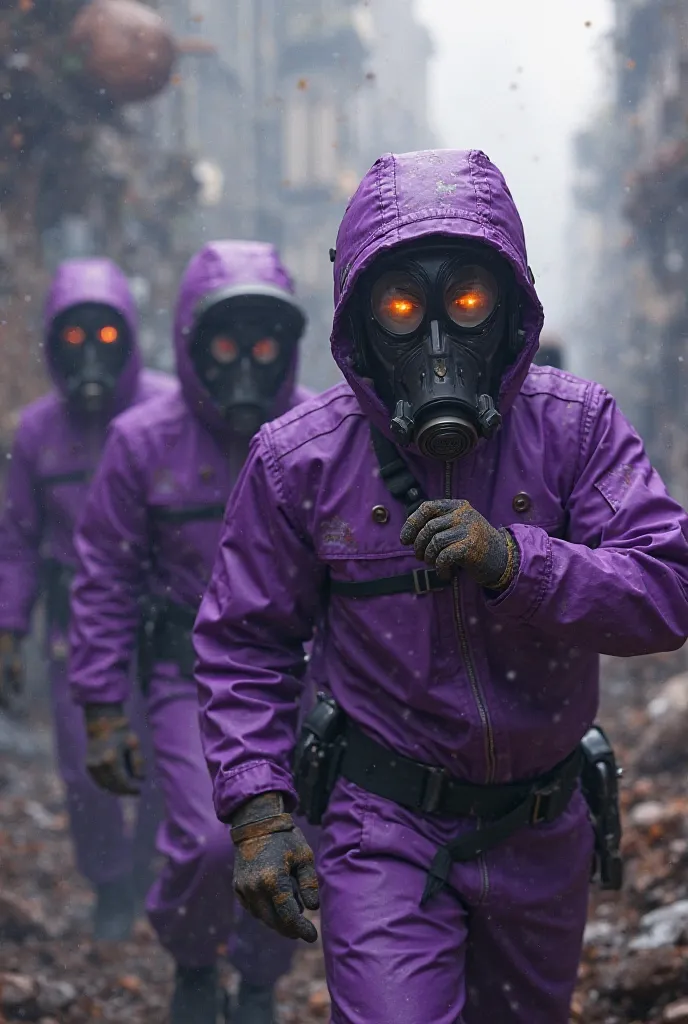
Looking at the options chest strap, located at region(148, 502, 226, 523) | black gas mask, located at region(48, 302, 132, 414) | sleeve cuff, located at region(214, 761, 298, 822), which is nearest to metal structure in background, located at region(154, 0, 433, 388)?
black gas mask, located at region(48, 302, 132, 414)

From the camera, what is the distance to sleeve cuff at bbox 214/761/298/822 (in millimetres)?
2643

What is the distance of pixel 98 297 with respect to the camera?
662cm

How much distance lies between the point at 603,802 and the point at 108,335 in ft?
13.7

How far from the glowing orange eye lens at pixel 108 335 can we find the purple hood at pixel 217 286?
4.68 ft

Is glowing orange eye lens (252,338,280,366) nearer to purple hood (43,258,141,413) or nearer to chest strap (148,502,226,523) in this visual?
chest strap (148,502,226,523)

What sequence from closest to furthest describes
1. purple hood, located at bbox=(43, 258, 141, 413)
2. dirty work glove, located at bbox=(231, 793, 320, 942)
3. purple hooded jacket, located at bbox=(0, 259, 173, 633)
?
dirty work glove, located at bbox=(231, 793, 320, 942) < purple hooded jacket, located at bbox=(0, 259, 173, 633) < purple hood, located at bbox=(43, 258, 141, 413)

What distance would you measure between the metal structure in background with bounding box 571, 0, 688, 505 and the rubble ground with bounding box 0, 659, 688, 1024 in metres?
3.03

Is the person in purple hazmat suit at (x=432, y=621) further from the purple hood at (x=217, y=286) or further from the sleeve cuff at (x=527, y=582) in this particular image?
the purple hood at (x=217, y=286)

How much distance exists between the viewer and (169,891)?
13.5 ft

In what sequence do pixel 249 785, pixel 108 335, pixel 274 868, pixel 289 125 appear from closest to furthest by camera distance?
pixel 274 868 < pixel 249 785 < pixel 108 335 < pixel 289 125

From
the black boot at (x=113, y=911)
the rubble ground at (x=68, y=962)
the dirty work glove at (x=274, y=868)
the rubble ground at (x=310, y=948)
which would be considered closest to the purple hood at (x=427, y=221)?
the dirty work glove at (x=274, y=868)

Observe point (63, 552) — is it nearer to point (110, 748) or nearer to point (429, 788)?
point (110, 748)

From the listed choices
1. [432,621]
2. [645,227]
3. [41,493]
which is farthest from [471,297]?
[645,227]

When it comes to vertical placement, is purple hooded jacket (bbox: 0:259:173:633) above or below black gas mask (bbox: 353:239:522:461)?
below
